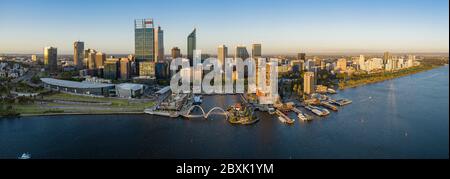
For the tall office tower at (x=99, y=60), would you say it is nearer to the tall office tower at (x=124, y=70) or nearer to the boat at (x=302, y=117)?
the tall office tower at (x=124, y=70)

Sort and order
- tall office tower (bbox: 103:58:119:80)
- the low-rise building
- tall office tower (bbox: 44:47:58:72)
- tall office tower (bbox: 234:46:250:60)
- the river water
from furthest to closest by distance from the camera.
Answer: tall office tower (bbox: 234:46:250:60) < tall office tower (bbox: 44:47:58:72) < tall office tower (bbox: 103:58:119:80) < the low-rise building < the river water

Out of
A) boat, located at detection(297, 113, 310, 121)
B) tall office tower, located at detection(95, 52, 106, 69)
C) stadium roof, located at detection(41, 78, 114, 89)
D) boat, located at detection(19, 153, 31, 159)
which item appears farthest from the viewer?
tall office tower, located at detection(95, 52, 106, 69)

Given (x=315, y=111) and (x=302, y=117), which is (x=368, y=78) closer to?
(x=315, y=111)

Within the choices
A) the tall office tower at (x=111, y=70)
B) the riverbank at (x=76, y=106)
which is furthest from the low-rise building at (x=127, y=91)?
the tall office tower at (x=111, y=70)

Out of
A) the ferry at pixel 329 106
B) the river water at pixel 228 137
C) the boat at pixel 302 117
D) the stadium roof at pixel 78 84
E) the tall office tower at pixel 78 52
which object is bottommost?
the river water at pixel 228 137

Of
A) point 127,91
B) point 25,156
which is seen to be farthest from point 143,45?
point 25,156

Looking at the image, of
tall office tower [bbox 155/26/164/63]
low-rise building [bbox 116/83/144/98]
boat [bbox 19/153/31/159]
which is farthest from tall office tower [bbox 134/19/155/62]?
boat [bbox 19/153/31/159]

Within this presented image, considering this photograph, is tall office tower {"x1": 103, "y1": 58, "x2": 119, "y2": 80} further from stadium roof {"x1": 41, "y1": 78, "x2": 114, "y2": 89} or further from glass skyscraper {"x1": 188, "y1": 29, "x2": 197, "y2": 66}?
glass skyscraper {"x1": 188, "y1": 29, "x2": 197, "y2": 66}

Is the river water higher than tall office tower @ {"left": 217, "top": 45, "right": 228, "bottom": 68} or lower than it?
lower
